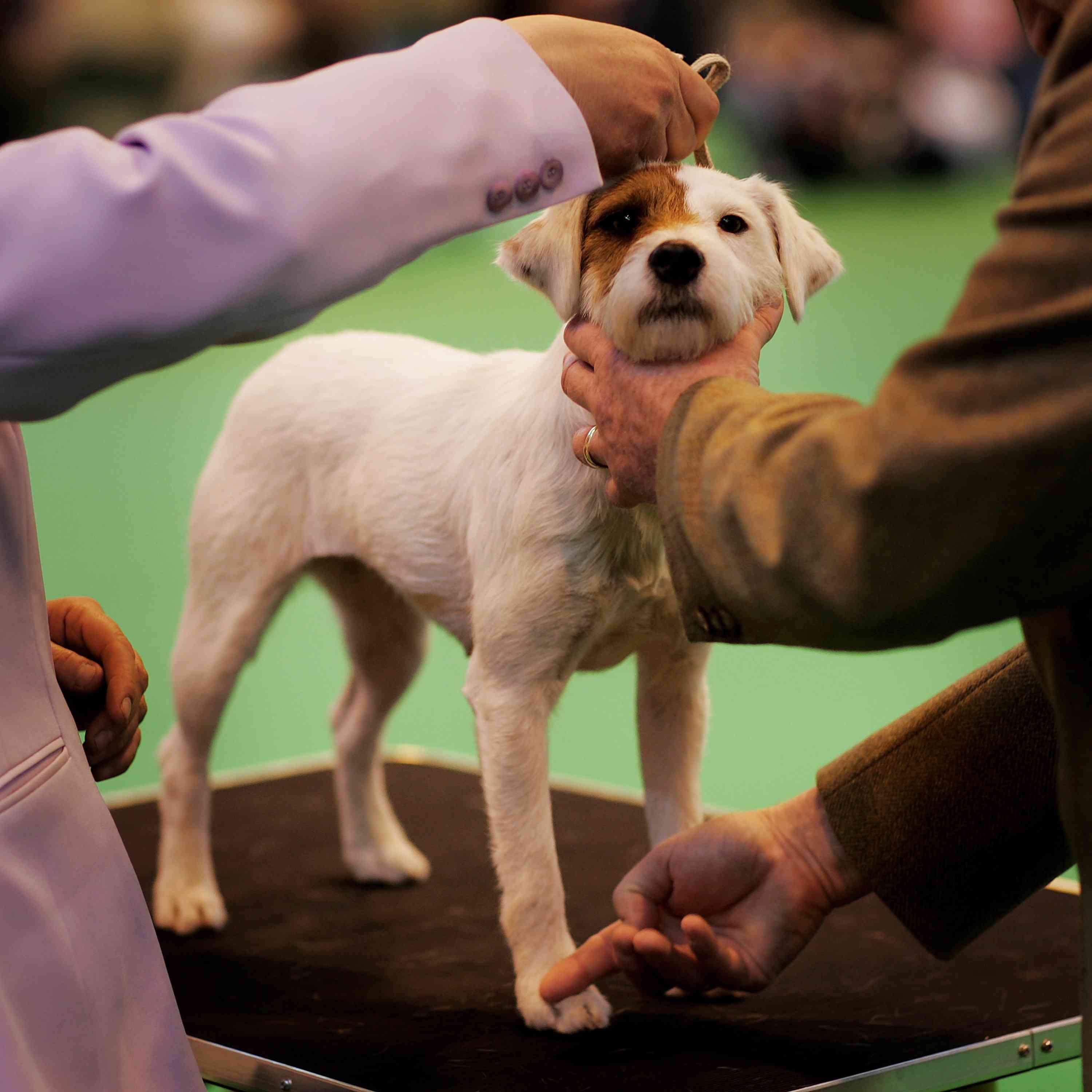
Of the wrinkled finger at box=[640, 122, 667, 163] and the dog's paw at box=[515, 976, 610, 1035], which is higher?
the wrinkled finger at box=[640, 122, 667, 163]

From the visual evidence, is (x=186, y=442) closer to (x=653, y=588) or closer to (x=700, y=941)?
(x=653, y=588)

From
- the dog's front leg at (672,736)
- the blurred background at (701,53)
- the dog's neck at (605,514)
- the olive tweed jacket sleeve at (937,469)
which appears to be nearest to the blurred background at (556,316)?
the blurred background at (701,53)

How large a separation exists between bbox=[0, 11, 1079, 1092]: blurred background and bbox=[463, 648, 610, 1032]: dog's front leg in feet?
5.58

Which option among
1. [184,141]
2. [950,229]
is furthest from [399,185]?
[950,229]

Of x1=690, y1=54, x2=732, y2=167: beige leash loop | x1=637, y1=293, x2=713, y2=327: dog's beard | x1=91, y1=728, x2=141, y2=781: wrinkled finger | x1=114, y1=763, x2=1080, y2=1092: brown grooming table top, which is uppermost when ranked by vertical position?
x1=690, y1=54, x2=732, y2=167: beige leash loop

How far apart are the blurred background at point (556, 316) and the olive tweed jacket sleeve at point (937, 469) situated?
2.48 metres

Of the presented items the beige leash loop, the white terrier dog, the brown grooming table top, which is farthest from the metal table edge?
the beige leash loop

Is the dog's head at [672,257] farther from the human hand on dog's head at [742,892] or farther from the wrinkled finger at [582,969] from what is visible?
the wrinkled finger at [582,969]

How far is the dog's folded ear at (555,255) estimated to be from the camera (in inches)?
60.8

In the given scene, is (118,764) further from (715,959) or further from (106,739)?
(715,959)

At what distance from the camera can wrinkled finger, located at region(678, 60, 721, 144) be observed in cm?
119

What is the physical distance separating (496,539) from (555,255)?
0.38 metres

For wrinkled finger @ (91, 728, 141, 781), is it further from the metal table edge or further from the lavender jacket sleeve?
the lavender jacket sleeve

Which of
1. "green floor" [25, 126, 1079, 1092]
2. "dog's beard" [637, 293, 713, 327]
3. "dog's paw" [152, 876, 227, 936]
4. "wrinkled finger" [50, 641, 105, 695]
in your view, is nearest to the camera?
"wrinkled finger" [50, 641, 105, 695]
